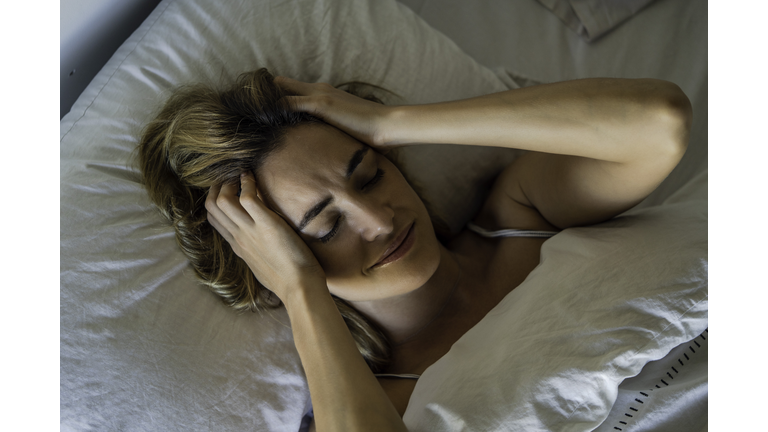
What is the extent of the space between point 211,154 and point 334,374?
64 cm

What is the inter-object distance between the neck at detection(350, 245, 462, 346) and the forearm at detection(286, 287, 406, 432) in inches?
11.5

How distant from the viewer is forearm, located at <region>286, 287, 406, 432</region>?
905mm

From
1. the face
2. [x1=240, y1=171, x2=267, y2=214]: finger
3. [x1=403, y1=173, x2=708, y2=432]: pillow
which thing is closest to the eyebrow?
the face

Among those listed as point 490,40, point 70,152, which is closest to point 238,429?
point 70,152

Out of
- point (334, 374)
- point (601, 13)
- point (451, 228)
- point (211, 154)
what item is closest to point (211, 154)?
point (211, 154)

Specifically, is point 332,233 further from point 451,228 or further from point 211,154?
point 451,228

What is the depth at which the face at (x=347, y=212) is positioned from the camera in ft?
3.61

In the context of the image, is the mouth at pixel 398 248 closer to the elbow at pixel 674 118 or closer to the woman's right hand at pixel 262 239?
the woman's right hand at pixel 262 239

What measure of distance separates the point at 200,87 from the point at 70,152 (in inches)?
15.6

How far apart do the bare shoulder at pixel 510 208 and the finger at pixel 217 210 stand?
80 cm

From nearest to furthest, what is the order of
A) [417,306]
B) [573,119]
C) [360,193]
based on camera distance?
1. [573,119]
2. [360,193]
3. [417,306]

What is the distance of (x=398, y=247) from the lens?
117 centimetres

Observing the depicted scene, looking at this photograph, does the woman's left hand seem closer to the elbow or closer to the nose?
the nose

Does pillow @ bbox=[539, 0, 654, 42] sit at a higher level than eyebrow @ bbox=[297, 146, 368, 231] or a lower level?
higher
